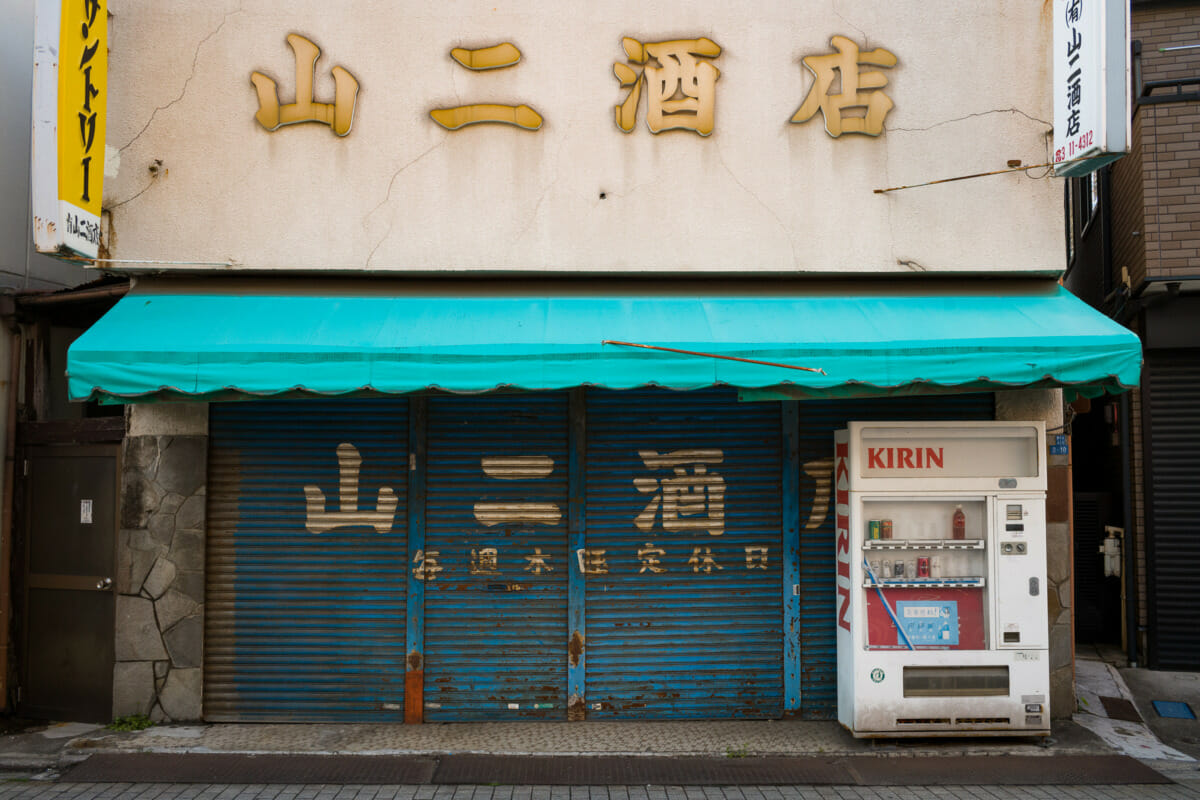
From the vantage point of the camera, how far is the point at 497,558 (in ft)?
24.7

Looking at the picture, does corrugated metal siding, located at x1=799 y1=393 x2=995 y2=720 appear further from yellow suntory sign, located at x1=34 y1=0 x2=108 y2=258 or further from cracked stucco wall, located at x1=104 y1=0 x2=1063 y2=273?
yellow suntory sign, located at x1=34 y1=0 x2=108 y2=258

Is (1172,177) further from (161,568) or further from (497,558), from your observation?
(161,568)

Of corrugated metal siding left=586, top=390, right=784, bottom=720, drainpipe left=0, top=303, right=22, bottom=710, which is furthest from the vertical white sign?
drainpipe left=0, top=303, right=22, bottom=710

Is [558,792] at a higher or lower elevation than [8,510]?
lower

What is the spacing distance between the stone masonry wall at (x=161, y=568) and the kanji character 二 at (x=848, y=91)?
5.92 meters

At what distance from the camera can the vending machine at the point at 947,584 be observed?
6.74 meters

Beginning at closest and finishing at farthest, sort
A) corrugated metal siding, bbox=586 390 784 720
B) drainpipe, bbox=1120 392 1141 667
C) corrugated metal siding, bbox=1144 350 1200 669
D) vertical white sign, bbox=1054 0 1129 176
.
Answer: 1. vertical white sign, bbox=1054 0 1129 176
2. corrugated metal siding, bbox=586 390 784 720
3. corrugated metal siding, bbox=1144 350 1200 669
4. drainpipe, bbox=1120 392 1141 667

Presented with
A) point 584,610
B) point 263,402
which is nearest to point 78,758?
point 263,402

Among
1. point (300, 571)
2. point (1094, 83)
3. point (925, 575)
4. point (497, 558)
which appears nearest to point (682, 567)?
point (497, 558)

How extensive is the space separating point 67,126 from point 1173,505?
1060cm

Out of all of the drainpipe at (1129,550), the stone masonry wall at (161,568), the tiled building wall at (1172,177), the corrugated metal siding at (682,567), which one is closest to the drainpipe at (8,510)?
the stone masonry wall at (161,568)

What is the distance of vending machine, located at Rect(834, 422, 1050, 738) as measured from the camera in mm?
6742

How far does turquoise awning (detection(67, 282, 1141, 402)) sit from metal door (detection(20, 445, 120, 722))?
4.62 feet

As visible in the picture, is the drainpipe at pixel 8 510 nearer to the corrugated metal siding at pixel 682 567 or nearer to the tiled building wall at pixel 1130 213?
the corrugated metal siding at pixel 682 567
